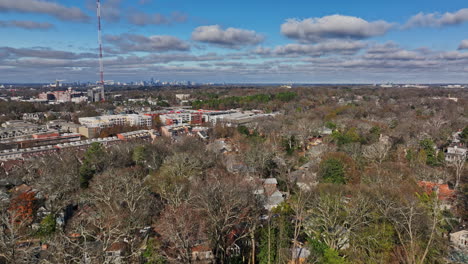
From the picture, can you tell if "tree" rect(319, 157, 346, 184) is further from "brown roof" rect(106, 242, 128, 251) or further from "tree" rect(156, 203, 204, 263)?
"brown roof" rect(106, 242, 128, 251)

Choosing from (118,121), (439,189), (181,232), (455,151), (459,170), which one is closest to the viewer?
(181,232)

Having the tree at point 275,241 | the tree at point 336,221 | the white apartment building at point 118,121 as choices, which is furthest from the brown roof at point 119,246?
the white apartment building at point 118,121

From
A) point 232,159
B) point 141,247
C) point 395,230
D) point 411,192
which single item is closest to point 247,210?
point 141,247

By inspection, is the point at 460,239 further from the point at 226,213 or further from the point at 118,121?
the point at 118,121

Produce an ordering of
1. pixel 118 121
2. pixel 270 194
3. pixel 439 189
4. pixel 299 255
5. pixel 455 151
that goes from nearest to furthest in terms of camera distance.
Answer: pixel 299 255, pixel 270 194, pixel 439 189, pixel 455 151, pixel 118 121

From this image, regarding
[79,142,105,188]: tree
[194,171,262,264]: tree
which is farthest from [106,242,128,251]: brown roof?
[79,142,105,188]: tree

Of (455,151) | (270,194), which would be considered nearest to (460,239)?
(270,194)
